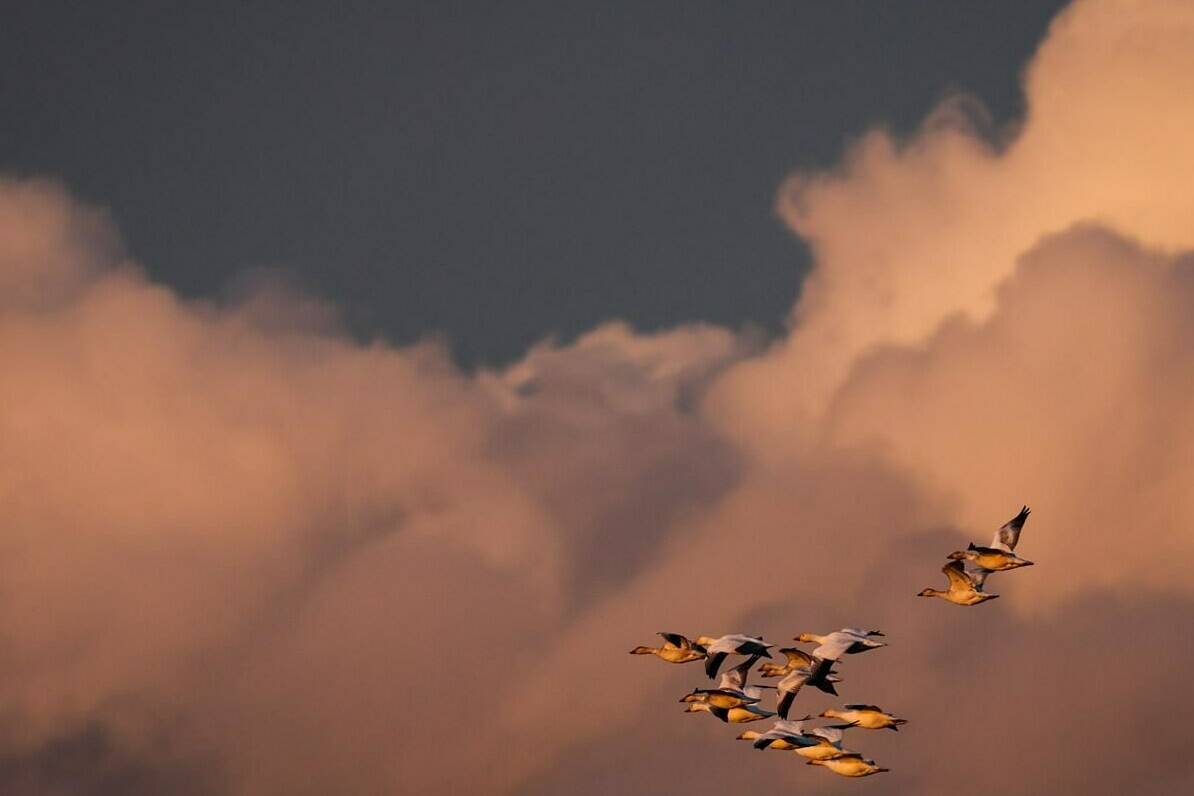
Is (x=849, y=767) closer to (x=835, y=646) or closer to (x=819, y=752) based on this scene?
(x=819, y=752)

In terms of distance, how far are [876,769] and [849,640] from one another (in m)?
13.6

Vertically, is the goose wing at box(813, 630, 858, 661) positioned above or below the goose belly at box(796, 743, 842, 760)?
above

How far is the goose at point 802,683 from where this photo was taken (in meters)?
192

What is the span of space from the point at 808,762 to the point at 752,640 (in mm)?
12458

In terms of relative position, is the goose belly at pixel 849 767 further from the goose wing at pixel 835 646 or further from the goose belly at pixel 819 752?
the goose wing at pixel 835 646

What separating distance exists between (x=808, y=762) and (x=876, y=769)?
638cm

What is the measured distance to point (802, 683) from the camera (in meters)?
197

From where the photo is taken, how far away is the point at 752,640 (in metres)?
197

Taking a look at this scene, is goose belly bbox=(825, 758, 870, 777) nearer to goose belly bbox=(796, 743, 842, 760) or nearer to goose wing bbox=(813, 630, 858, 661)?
goose belly bbox=(796, 743, 842, 760)

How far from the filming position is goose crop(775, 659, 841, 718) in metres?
192

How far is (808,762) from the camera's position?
199m

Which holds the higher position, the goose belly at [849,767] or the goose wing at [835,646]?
the goose wing at [835,646]

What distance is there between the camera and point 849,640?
190875 millimetres

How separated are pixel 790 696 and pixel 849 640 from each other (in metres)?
10.3
